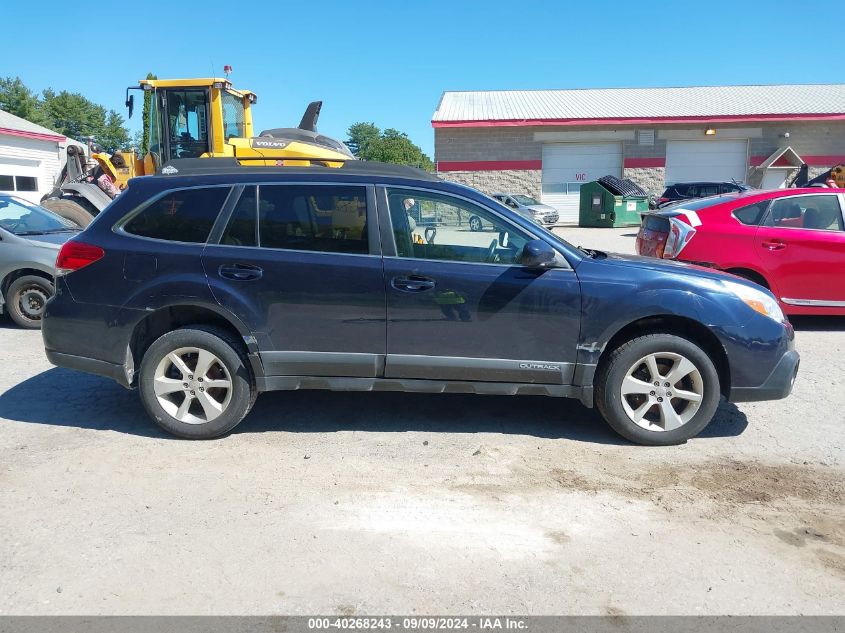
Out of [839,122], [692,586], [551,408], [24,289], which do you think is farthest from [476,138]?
[692,586]

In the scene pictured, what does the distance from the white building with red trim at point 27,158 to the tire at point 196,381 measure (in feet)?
77.8

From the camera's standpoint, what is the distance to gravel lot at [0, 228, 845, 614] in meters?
2.93

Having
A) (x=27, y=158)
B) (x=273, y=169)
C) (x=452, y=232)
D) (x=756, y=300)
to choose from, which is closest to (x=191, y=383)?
(x=273, y=169)

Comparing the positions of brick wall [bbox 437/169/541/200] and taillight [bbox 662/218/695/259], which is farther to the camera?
brick wall [bbox 437/169/541/200]

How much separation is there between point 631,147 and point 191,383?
30421 mm

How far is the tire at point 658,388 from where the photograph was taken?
175 inches

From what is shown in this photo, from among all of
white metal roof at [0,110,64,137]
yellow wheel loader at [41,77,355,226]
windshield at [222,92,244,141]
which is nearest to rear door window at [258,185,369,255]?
yellow wheel loader at [41,77,355,226]

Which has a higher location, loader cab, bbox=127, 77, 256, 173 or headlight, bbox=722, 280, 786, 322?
loader cab, bbox=127, 77, 256, 173

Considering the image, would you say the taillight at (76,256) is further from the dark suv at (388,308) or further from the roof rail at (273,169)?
the roof rail at (273,169)

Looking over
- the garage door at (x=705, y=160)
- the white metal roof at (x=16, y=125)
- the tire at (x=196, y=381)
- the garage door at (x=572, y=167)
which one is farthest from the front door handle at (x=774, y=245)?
the garage door at (x=705, y=160)

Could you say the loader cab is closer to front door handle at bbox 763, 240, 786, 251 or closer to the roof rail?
the roof rail

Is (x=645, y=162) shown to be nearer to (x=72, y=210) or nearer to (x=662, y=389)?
(x=72, y=210)

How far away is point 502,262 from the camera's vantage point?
446 cm

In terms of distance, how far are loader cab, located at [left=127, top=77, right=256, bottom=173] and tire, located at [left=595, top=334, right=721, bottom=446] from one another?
9.22 m
